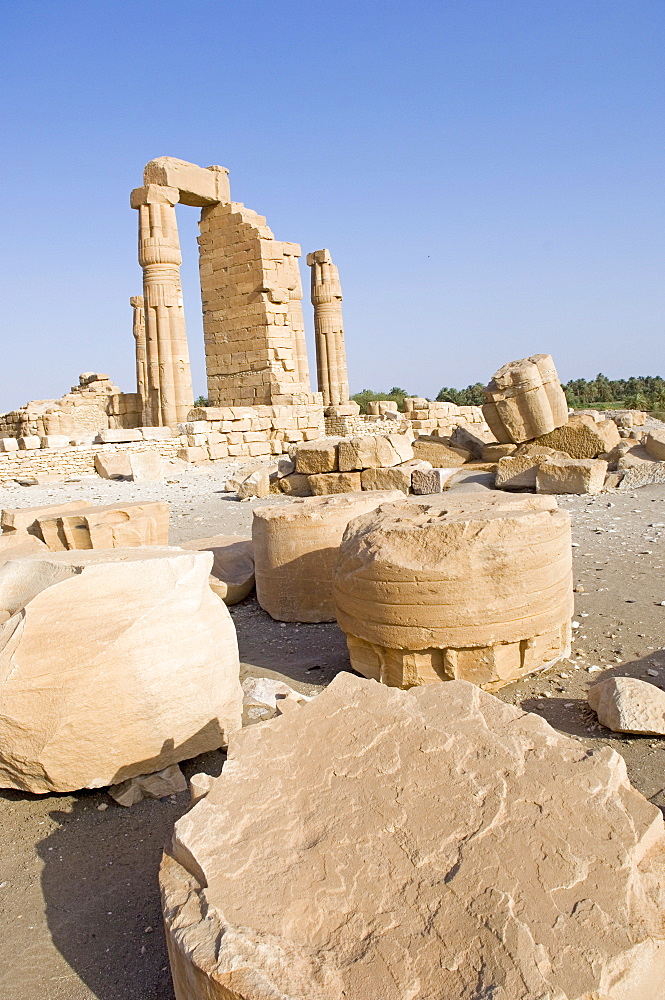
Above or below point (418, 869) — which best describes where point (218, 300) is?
above

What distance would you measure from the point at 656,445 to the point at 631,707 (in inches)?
261

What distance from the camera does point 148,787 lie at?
284 cm

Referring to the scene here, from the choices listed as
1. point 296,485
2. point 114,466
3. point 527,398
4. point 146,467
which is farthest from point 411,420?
point 296,485

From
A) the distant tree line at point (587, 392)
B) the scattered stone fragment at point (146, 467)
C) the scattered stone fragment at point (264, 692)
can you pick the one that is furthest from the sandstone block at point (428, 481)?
the distant tree line at point (587, 392)

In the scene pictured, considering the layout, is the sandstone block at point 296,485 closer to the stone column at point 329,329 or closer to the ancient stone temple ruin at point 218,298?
the ancient stone temple ruin at point 218,298

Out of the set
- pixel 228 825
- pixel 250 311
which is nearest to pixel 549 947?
pixel 228 825

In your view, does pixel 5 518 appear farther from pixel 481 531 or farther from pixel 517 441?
pixel 517 441

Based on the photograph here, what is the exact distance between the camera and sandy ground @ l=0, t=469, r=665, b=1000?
205 cm

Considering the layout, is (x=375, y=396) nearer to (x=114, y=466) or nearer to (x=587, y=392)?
(x=587, y=392)

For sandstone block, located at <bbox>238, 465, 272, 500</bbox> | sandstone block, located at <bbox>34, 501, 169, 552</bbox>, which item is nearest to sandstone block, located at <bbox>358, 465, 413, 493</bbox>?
sandstone block, located at <bbox>238, 465, 272, 500</bbox>

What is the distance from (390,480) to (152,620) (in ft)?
19.8

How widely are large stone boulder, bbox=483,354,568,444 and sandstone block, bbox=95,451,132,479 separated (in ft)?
19.4

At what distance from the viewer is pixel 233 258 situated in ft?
52.5

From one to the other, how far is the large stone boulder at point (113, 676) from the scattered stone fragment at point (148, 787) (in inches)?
1.7
